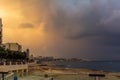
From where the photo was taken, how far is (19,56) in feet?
487

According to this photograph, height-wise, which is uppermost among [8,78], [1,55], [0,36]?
[0,36]

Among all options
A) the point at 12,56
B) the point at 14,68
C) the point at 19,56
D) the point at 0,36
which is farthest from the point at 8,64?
the point at 0,36

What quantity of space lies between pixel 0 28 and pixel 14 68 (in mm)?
103961

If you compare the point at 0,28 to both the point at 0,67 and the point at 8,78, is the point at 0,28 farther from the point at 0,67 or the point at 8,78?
the point at 8,78

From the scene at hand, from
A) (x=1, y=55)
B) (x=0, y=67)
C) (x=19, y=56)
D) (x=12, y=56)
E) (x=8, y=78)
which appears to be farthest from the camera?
(x=19, y=56)

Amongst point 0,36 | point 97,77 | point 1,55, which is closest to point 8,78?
point 97,77

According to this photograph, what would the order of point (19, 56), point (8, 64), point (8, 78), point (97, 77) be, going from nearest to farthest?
point (97, 77), point (8, 78), point (8, 64), point (19, 56)

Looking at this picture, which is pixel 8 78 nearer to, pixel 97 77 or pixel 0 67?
pixel 0 67

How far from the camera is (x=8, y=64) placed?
93.0m

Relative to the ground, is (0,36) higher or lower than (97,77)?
higher

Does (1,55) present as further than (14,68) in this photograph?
Yes

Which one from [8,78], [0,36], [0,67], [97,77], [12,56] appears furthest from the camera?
[0,36]

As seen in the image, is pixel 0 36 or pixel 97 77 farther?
pixel 0 36

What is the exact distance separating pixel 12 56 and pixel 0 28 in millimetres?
68879
